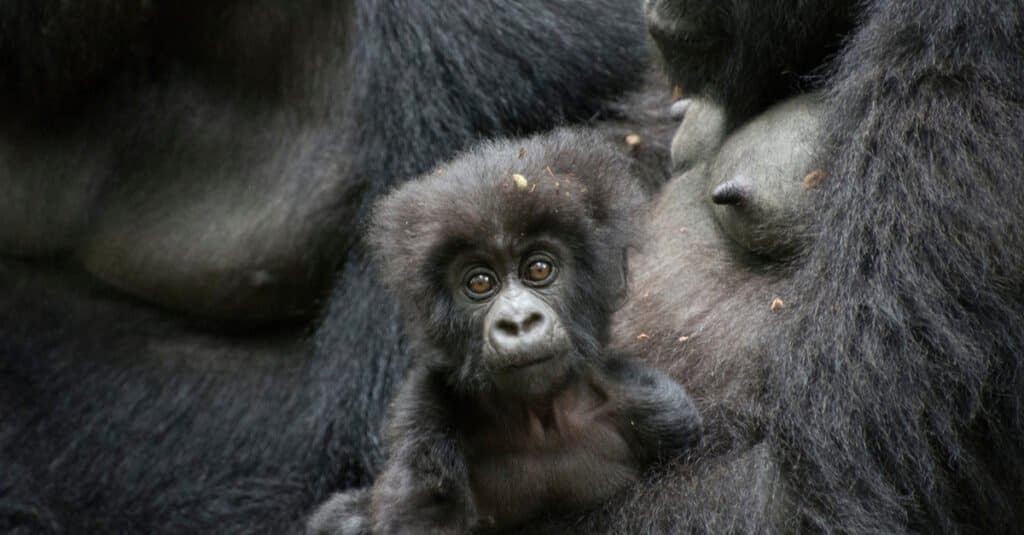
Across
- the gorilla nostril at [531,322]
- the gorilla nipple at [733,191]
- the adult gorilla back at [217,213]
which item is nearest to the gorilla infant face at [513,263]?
the gorilla nostril at [531,322]

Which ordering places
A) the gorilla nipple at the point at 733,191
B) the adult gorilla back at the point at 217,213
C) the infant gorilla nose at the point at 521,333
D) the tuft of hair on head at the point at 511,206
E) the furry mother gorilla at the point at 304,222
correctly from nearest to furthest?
the infant gorilla nose at the point at 521,333 → the tuft of hair on head at the point at 511,206 → the furry mother gorilla at the point at 304,222 → the gorilla nipple at the point at 733,191 → the adult gorilla back at the point at 217,213

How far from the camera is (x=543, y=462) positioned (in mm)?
2078

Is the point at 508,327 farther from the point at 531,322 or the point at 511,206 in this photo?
the point at 511,206

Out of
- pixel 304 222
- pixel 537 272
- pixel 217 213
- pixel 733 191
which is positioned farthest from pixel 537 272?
pixel 217 213

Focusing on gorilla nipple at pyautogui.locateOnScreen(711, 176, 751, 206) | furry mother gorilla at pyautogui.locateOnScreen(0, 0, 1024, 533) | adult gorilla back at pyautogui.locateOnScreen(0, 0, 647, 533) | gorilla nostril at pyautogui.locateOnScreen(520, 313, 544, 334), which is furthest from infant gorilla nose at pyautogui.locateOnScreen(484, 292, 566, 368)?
adult gorilla back at pyautogui.locateOnScreen(0, 0, 647, 533)

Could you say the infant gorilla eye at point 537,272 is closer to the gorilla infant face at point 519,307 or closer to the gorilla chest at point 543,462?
the gorilla infant face at point 519,307

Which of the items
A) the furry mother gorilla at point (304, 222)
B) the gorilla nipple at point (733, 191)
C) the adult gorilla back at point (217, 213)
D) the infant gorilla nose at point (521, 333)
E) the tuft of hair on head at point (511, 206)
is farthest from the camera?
the adult gorilla back at point (217, 213)

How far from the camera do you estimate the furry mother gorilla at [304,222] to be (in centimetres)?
216

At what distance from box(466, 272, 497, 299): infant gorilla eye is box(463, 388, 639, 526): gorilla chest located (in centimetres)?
21

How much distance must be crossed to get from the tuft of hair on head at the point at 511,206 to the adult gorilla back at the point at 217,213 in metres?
0.72

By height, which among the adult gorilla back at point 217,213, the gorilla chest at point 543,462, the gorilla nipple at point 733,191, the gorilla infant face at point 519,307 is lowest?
the adult gorilla back at point 217,213

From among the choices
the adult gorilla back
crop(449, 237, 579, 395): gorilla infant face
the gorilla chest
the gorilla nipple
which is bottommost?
the adult gorilla back

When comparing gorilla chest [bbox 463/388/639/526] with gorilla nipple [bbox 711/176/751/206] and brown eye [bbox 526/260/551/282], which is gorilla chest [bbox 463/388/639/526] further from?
A: gorilla nipple [bbox 711/176/751/206]

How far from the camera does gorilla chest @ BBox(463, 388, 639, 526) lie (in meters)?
2.07
